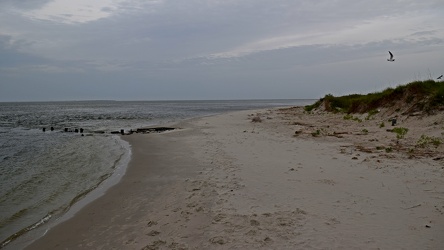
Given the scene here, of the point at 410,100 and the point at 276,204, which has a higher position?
the point at 410,100

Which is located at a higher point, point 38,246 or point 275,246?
point 275,246

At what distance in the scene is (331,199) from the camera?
20.2 feet

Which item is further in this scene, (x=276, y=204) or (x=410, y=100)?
(x=410, y=100)

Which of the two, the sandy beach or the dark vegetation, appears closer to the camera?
the sandy beach

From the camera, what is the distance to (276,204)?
6094 millimetres

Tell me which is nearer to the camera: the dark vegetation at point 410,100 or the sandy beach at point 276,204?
the sandy beach at point 276,204

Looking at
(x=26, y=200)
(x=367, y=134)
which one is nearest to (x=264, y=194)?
(x=26, y=200)

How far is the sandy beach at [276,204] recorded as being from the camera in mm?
4652

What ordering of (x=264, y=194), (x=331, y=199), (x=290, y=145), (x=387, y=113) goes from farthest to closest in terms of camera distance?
(x=387, y=113) < (x=290, y=145) < (x=264, y=194) < (x=331, y=199)

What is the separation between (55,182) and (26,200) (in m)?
1.75

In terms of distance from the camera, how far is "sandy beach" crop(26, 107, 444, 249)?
4652 mm

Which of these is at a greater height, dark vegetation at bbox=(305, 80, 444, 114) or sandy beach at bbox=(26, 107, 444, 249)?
dark vegetation at bbox=(305, 80, 444, 114)

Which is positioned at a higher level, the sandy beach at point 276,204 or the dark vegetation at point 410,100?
the dark vegetation at point 410,100

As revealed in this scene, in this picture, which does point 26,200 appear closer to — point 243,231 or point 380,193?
point 243,231
